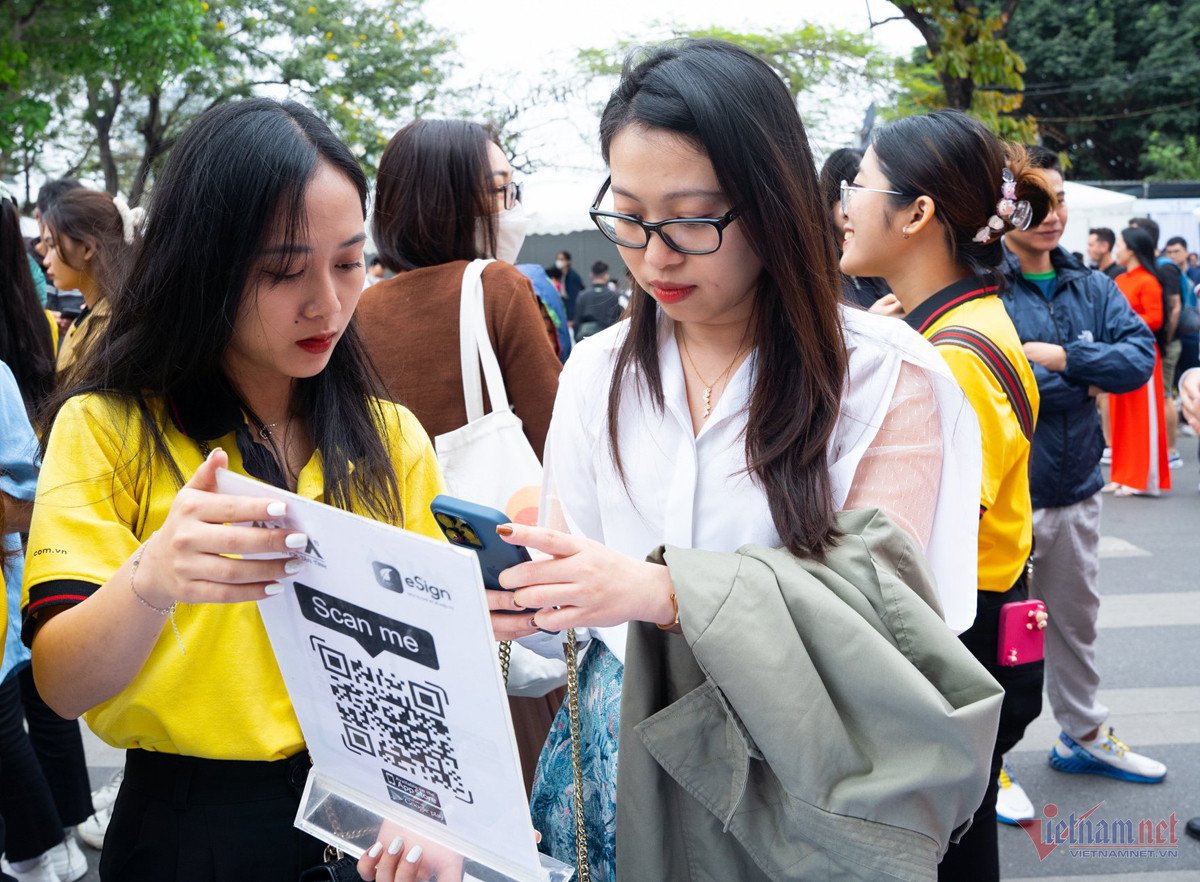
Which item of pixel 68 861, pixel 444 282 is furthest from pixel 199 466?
pixel 68 861

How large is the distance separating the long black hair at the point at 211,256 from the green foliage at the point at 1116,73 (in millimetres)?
27617

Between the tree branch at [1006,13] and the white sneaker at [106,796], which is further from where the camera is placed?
the tree branch at [1006,13]

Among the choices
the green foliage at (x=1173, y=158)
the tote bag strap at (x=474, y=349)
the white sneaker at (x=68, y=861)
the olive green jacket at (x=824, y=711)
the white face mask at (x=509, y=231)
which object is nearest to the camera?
the olive green jacket at (x=824, y=711)

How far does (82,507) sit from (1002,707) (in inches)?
69.7

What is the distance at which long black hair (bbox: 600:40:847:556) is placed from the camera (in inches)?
54.4

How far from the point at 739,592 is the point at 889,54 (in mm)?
19797

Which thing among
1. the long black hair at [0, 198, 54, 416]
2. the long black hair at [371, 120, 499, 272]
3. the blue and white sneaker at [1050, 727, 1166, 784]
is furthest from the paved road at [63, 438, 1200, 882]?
the long black hair at [371, 120, 499, 272]

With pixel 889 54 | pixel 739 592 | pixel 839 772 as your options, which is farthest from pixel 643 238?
pixel 889 54

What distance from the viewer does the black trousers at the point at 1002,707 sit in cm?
205

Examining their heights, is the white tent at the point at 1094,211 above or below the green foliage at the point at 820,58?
below

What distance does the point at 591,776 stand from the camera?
4.91ft

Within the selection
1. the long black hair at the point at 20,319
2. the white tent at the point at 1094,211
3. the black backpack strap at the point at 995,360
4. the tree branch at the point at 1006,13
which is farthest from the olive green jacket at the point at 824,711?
the white tent at the point at 1094,211

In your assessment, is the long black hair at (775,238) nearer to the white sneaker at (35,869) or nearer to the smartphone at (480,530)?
the smartphone at (480,530)

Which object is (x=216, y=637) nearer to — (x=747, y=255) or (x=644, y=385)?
(x=644, y=385)
